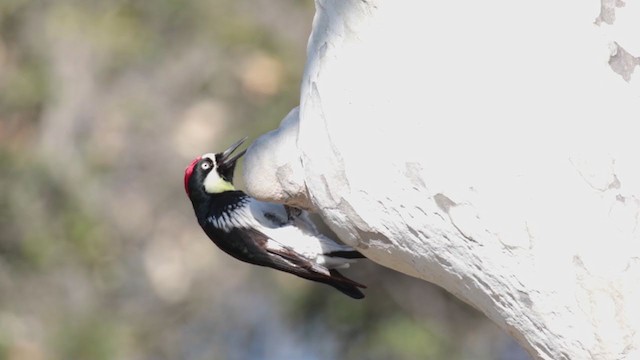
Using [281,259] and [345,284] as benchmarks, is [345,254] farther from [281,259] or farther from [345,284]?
[281,259]

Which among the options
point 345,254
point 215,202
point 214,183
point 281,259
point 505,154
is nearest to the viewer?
point 505,154

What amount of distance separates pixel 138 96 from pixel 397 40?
480cm

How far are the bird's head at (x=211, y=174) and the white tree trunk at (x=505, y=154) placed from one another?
153cm

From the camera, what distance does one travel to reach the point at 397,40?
11.0 feet

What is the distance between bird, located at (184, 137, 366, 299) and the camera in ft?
13.8

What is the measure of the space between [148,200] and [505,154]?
5.31m

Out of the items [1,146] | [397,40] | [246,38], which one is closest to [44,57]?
[1,146]

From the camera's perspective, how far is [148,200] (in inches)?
325

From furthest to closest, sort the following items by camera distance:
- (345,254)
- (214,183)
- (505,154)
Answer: (214,183), (345,254), (505,154)

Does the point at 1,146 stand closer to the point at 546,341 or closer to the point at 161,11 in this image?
the point at 161,11

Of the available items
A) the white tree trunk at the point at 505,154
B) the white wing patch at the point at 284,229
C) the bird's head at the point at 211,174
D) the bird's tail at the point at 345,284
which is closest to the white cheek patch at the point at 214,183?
the bird's head at the point at 211,174

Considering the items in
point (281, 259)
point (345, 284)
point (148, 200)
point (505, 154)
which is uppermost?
point (505, 154)

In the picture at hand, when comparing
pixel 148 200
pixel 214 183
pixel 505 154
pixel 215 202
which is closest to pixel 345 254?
pixel 215 202

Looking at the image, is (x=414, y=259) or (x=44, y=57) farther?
(x=44, y=57)
